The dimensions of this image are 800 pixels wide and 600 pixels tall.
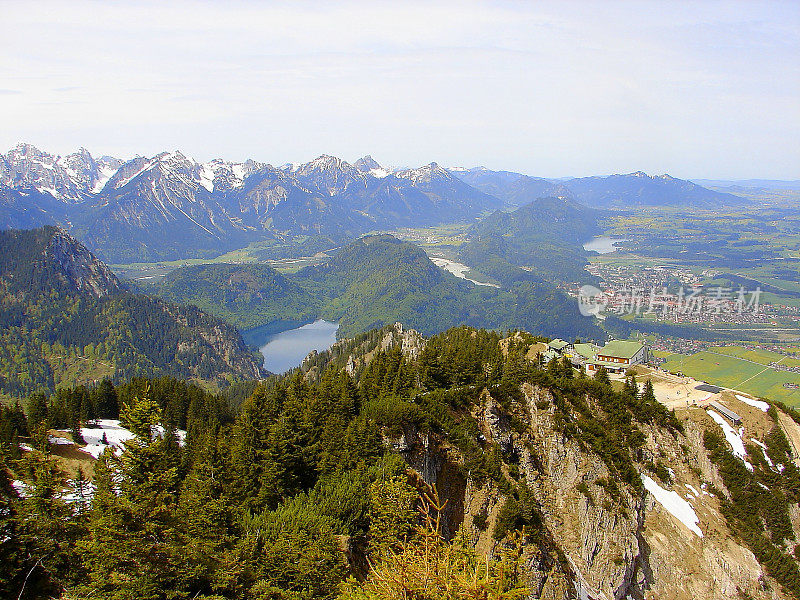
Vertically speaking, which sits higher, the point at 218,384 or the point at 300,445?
the point at 300,445

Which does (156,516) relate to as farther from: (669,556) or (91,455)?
(669,556)

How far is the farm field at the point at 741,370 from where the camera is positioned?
11444cm

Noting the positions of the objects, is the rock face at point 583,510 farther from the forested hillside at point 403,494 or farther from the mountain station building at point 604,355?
the mountain station building at point 604,355

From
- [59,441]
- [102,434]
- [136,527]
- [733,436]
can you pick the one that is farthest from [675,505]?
[59,441]

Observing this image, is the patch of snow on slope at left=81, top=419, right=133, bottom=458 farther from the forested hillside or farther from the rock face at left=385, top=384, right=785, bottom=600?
the rock face at left=385, top=384, right=785, bottom=600

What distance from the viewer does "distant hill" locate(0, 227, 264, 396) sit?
15250 centimetres

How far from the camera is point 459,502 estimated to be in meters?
36.4

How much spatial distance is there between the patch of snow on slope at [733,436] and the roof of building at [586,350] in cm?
1552

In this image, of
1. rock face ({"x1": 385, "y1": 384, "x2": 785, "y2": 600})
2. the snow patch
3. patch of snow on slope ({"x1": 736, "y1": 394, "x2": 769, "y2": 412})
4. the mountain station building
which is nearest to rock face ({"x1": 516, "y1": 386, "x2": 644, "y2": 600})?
rock face ({"x1": 385, "y1": 384, "x2": 785, "y2": 600})

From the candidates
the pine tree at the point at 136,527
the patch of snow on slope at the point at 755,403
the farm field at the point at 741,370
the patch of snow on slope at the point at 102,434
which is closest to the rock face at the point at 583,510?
the patch of snow on slope at the point at 755,403

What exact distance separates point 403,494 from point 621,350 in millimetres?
54187

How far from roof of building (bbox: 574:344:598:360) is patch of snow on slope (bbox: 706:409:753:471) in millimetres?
15523

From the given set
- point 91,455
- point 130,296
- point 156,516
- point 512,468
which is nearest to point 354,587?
point 156,516

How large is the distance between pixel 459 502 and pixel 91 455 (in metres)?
33.3
